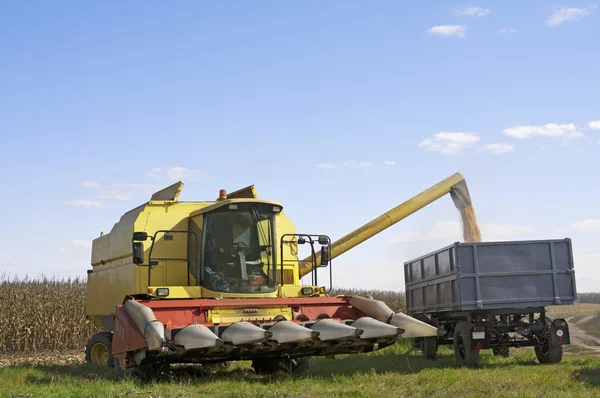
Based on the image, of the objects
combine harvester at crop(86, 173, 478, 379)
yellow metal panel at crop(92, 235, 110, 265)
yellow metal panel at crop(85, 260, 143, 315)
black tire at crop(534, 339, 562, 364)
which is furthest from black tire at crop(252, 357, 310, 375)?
black tire at crop(534, 339, 562, 364)

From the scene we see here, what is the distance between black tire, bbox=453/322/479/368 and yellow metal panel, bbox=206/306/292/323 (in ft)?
13.5

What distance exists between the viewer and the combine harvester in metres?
10.2

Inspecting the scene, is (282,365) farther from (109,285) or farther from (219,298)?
(109,285)

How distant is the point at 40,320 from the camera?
21609 millimetres

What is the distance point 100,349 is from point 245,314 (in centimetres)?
459

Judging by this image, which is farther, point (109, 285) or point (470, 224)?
point (470, 224)

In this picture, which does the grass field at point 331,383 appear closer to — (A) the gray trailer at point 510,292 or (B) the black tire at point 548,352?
(B) the black tire at point 548,352

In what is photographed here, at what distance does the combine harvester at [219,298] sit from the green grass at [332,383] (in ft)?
1.41

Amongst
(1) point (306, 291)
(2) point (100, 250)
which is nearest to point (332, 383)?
(1) point (306, 291)

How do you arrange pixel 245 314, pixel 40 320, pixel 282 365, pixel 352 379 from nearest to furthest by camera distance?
pixel 352 379 → pixel 245 314 → pixel 282 365 → pixel 40 320

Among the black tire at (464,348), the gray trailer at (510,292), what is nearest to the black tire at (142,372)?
the black tire at (464,348)

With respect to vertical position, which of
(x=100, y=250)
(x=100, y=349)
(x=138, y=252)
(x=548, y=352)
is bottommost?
(x=548, y=352)

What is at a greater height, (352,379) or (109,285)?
(109,285)

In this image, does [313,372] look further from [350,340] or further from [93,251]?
[93,251]
